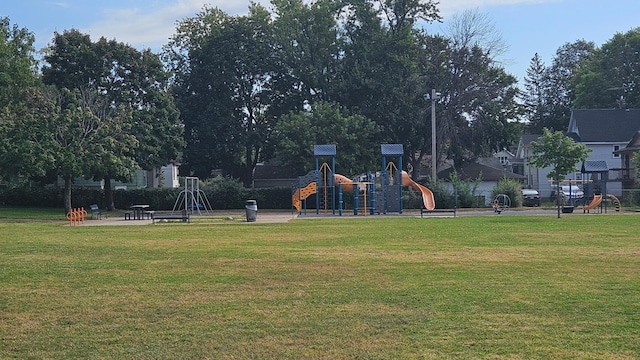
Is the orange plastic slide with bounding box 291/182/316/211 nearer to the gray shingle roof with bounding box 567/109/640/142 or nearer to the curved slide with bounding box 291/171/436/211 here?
the curved slide with bounding box 291/171/436/211

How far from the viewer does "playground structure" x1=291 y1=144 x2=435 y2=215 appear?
1555 inches

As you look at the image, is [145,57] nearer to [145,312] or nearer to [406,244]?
[406,244]

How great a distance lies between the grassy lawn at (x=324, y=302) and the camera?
7.22 m

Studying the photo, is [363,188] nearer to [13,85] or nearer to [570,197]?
[570,197]

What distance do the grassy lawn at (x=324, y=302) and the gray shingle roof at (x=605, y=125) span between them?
49724mm

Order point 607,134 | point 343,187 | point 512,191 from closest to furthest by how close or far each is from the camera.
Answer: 1. point 343,187
2. point 512,191
3. point 607,134

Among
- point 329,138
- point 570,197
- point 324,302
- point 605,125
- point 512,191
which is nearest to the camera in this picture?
point 324,302

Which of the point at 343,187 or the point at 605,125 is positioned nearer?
the point at 343,187

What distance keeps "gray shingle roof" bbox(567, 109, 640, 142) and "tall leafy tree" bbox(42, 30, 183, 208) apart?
36.6 m

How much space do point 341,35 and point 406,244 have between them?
4455 centimetres

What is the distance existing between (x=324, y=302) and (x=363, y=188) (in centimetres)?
3041

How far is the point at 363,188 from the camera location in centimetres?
3962

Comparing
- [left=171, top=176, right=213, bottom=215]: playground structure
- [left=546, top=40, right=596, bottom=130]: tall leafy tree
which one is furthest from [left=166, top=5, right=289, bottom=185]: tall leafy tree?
[left=546, top=40, right=596, bottom=130]: tall leafy tree

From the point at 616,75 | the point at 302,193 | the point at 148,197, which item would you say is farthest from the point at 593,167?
the point at 616,75
